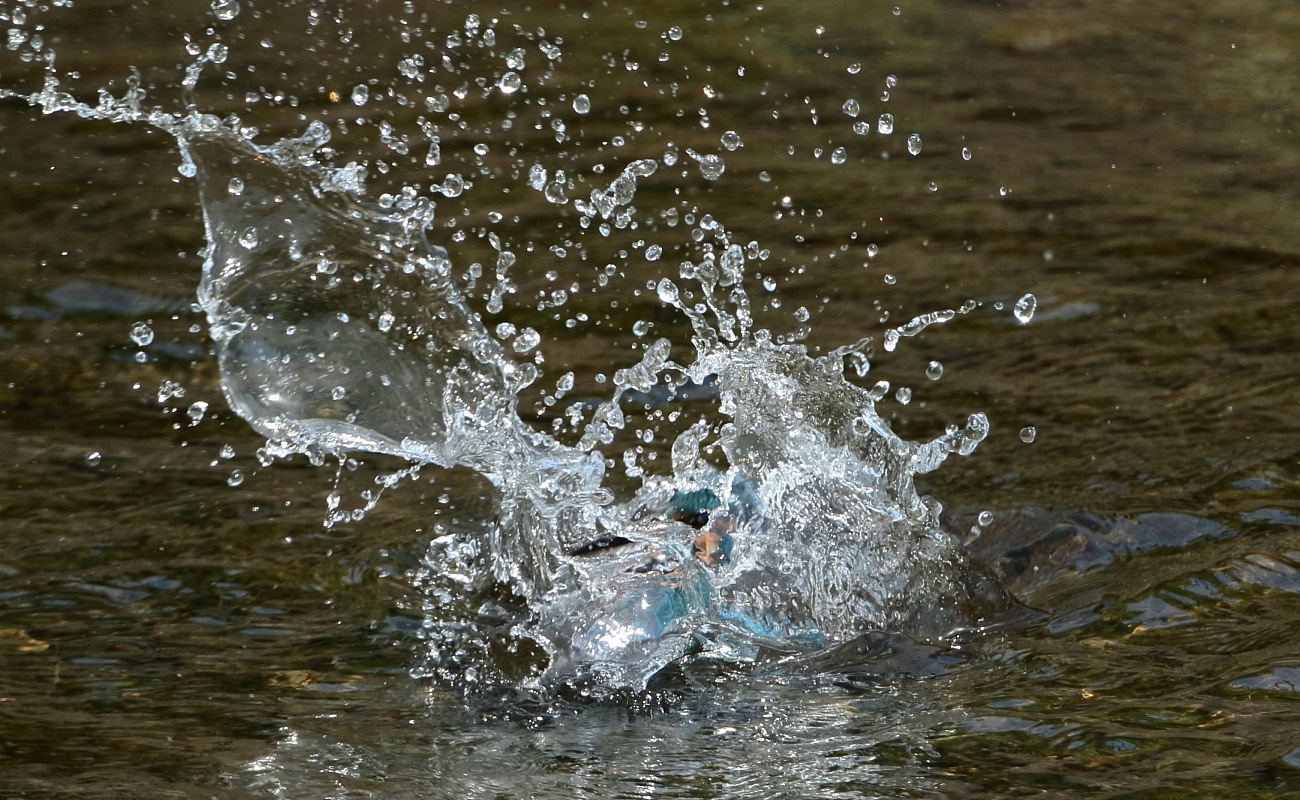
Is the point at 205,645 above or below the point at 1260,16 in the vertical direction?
below

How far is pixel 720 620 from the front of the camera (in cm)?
312

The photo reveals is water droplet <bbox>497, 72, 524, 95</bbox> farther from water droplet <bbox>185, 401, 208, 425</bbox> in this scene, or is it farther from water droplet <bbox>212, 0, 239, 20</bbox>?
water droplet <bbox>185, 401, 208, 425</bbox>

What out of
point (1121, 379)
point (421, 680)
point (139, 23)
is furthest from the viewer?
point (139, 23)

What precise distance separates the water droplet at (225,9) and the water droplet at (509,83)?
130cm

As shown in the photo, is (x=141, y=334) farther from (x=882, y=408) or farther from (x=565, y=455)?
(x=882, y=408)

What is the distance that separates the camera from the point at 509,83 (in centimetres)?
748

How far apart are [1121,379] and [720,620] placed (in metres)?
2.06

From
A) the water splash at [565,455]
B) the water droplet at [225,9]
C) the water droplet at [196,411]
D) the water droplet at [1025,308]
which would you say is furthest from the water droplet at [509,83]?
the water splash at [565,455]

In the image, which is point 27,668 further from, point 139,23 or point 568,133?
point 139,23

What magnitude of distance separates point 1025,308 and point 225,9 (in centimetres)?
434

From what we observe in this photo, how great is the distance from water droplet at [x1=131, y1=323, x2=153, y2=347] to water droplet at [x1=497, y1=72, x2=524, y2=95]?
9.38 feet

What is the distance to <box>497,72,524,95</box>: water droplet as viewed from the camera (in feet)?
24.3

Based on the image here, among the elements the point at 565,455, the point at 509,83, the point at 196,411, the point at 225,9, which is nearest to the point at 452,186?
the point at 196,411

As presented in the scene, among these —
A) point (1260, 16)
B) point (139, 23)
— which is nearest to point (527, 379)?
point (139, 23)
